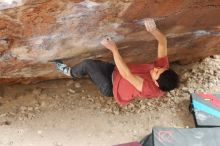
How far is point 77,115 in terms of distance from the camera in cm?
392

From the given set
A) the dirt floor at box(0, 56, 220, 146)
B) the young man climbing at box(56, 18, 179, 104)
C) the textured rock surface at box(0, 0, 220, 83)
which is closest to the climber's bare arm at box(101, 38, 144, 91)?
the young man climbing at box(56, 18, 179, 104)

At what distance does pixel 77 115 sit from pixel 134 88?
2.49ft

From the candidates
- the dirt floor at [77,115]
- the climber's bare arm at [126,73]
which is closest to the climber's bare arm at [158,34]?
the climber's bare arm at [126,73]

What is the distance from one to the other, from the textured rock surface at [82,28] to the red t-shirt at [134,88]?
10.5 inches

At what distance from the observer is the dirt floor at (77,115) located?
3697 millimetres

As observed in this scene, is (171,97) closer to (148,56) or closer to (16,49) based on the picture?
(148,56)

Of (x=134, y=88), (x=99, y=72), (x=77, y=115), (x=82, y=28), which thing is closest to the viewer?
(x=82, y=28)

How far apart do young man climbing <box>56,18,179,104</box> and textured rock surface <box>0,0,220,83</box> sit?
95mm

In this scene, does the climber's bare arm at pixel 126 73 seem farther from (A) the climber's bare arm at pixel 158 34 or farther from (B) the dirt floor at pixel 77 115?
(B) the dirt floor at pixel 77 115

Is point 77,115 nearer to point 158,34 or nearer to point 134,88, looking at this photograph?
point 134,88

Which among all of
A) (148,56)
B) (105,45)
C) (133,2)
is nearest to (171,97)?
(148,56)

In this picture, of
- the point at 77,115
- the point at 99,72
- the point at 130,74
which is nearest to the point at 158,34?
the point at 130,74

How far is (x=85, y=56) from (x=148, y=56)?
0.72 m

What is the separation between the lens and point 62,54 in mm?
3508
